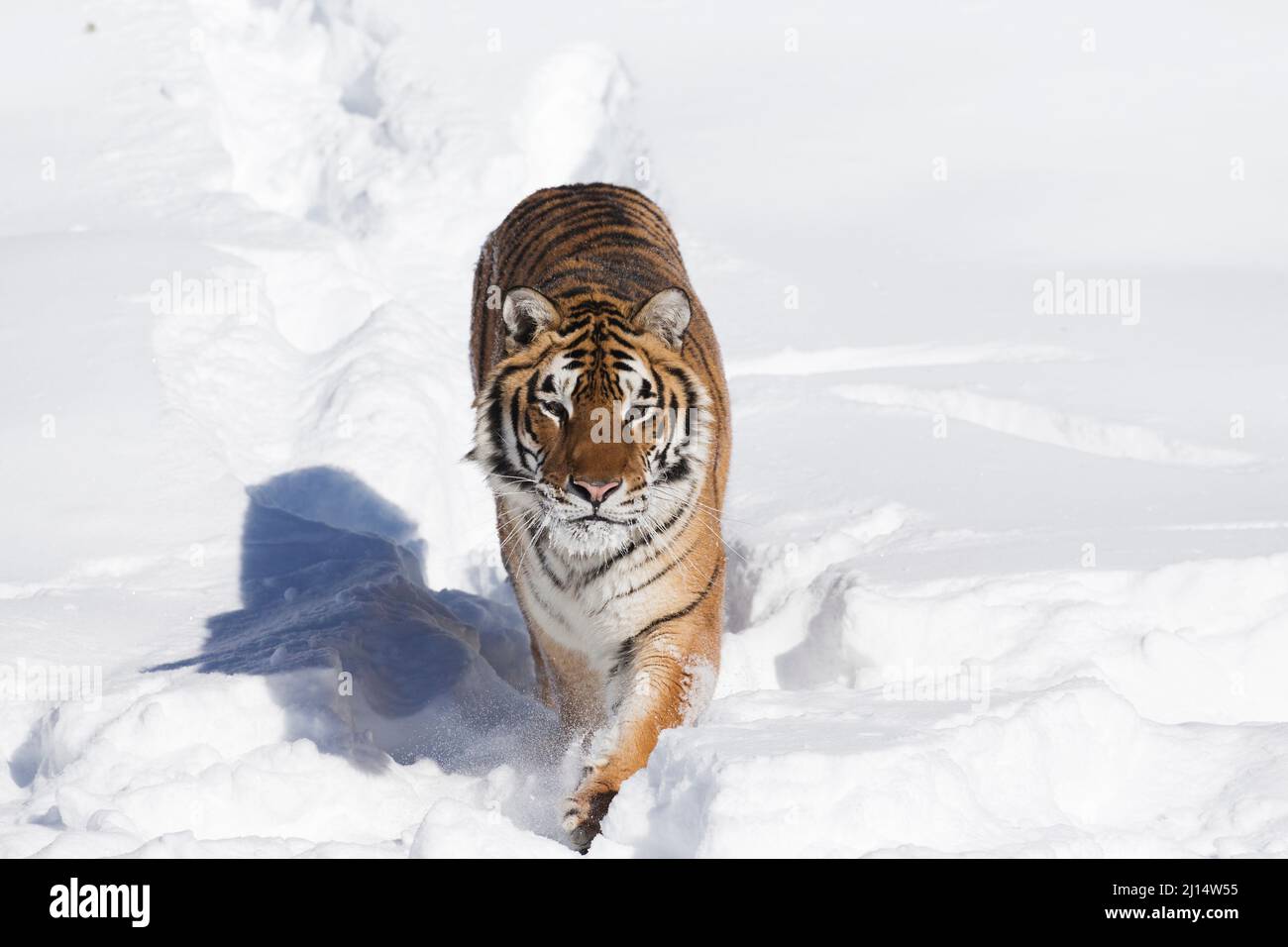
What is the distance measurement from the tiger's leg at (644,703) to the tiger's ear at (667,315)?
640 millimetres

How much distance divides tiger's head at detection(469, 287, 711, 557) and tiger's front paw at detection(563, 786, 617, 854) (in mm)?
511

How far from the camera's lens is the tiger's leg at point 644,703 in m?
3.06

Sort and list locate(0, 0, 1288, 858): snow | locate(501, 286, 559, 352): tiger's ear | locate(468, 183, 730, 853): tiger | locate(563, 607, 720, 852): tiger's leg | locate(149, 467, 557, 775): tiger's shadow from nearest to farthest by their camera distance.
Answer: locate(0, 0, 1288, 858): snow, locate(563, 607, 720, 852): tiger's leg, locate(468, 183, 730, 853): tiger, locate(501, 286, 559, 352): tiger's ear, locate(149, 467, 557, 775): tiger's shadow

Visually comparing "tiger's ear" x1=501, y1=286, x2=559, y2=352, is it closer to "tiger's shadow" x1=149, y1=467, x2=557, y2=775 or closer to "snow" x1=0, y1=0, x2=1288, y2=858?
"snow" x1=0, y1=0, x2=1288, y2=858

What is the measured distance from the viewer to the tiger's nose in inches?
122

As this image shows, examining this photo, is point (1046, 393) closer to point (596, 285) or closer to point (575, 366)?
point (596, 285)

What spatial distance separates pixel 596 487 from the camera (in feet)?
10.2

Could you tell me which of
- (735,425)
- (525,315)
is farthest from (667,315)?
(735,425)

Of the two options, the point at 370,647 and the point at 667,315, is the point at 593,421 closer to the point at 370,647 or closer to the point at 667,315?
the point at 667,315

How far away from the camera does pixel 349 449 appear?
5.64m

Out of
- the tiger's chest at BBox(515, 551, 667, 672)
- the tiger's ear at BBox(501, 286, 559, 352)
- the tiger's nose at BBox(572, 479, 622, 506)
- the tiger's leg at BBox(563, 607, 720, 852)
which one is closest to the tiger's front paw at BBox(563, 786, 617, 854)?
the tiger's leg at BBox(563, 607, 720, 852)

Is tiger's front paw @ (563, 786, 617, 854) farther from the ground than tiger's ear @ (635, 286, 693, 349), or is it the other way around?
tiger's ear @ (635, 286, 693, 349)

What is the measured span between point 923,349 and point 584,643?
309 cm
